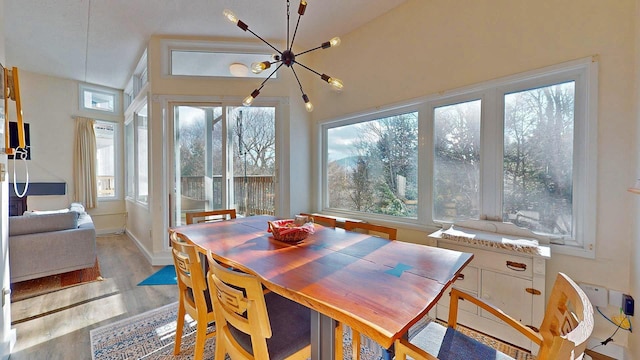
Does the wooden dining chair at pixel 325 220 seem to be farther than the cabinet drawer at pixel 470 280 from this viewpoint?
Yes

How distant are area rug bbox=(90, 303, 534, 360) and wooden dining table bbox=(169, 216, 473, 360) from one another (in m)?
0.68

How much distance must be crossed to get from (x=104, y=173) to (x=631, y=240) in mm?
7428

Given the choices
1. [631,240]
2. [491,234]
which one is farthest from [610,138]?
[491,234]

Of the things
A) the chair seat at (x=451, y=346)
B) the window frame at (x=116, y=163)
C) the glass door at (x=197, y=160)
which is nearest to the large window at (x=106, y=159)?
the window frame at (x=116, y=163)

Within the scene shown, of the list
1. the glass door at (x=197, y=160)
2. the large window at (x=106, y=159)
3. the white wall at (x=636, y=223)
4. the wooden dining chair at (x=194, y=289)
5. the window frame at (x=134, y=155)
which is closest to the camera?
the wooden dining chair at (x=194, y=289)

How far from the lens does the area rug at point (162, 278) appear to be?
9.48 feet

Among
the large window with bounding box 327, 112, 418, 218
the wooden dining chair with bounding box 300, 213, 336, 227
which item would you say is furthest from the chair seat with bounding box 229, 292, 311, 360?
the large window with bounding box 327, 112, 418, 218

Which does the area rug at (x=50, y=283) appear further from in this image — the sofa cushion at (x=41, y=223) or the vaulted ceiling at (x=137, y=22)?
the vaulted ceiling at (x=137, y=22)

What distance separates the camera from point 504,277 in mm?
1840

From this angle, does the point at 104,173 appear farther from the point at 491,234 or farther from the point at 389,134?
the point at 491,234

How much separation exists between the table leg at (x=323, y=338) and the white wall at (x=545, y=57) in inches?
72.6

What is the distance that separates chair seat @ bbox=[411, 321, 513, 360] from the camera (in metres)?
1.10

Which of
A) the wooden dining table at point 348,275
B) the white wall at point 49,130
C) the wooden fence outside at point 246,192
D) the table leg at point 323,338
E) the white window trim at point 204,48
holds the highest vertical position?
the white window trim at point 204,48

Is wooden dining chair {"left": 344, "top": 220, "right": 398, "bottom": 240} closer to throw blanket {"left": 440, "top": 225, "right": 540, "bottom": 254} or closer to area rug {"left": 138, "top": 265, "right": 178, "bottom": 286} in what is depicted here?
throw blanket {"left": 440, "top": 225, "right": 540, "bottom": 254}
